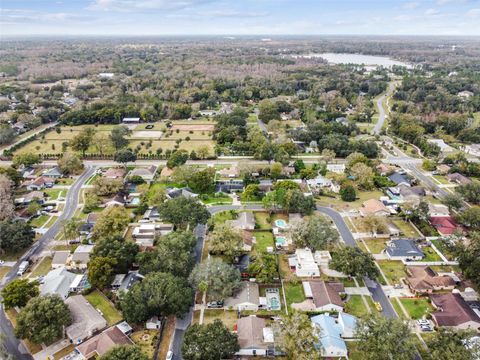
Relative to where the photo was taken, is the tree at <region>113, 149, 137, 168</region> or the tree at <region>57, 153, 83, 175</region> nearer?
the tree at <region>57, 153, 83, 175</region>

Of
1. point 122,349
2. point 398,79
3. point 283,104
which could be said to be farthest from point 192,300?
point 398,79

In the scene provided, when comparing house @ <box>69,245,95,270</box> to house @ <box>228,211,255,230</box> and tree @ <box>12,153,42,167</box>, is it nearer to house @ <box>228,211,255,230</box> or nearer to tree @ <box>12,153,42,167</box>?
house @ <box>228,211,255,230</box>

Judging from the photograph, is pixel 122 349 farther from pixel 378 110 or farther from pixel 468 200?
pixel 378 110

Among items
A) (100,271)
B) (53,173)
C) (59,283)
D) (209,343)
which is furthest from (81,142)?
(209,343)

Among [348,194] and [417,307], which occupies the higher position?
[348,194]

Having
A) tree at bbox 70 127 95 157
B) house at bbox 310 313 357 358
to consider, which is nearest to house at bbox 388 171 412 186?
house at bbox 310 313 357 358

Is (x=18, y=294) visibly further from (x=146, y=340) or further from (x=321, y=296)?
(x=321, y=296)
